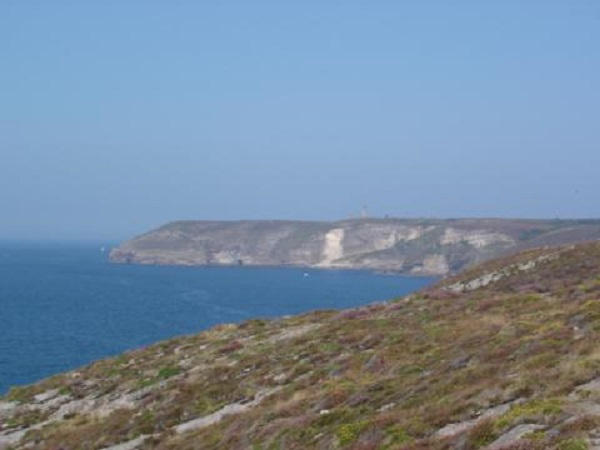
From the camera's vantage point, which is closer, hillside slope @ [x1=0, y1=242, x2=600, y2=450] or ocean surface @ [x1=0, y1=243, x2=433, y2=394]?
hillside slope @ [x1=0, y1=242, x2=600, y2=450]

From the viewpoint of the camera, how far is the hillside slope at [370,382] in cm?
1755

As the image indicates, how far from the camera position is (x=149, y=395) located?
32.2 metres

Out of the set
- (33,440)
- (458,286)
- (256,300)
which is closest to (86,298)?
(256,300)

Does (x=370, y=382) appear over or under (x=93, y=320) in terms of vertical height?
over

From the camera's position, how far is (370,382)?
24.6 m

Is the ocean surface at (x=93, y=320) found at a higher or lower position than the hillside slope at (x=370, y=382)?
lower

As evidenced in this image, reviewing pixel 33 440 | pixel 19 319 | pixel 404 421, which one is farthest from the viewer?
pixel 19 319

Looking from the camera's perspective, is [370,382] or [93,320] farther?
[93,320]

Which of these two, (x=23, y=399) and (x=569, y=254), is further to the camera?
(x=569, y=254)

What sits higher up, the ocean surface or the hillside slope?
the hillside slope

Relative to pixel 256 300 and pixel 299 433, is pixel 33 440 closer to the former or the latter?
pixel 299 433

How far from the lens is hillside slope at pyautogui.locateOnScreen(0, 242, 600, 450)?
1755 centimetres

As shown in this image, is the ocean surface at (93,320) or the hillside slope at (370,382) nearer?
the hillside slope at (370,382)

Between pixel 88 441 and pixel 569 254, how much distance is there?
31715mm
